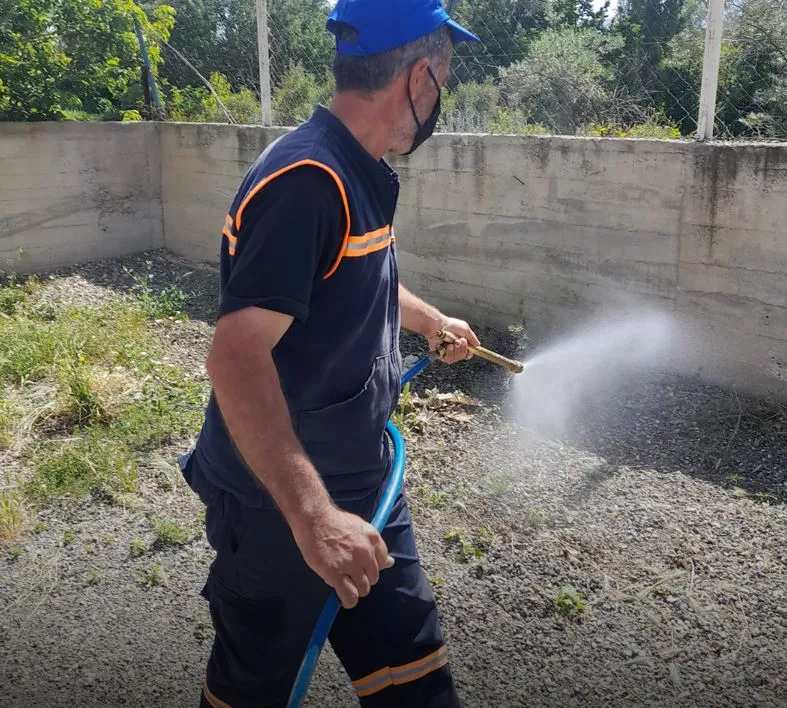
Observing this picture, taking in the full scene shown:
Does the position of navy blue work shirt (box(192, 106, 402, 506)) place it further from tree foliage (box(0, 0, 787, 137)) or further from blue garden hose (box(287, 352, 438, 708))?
tree foliage (box(0, 0, 787, 137))

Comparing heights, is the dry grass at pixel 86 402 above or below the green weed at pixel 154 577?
above

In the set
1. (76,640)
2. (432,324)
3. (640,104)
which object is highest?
(640,104)

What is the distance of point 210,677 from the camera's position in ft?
6.46

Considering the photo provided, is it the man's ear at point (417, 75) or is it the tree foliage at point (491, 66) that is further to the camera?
the tree foliage at point (491, 66)

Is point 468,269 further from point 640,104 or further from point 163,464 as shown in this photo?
point 163,464

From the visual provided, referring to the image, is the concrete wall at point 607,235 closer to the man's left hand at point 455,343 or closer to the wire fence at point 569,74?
the wire fence at point 569,74

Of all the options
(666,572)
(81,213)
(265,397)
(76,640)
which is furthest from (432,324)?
(81,213)

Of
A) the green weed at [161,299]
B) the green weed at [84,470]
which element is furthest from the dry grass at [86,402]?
the green weed at [161,299]

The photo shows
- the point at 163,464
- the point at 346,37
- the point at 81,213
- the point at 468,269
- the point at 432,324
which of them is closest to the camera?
the point at 346,37

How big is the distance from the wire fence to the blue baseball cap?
2898 mm

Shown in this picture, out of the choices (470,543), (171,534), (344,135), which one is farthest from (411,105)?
(171,534)

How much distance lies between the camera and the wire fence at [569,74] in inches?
197

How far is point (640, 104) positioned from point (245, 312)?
457cm

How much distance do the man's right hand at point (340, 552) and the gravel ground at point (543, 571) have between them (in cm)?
134
